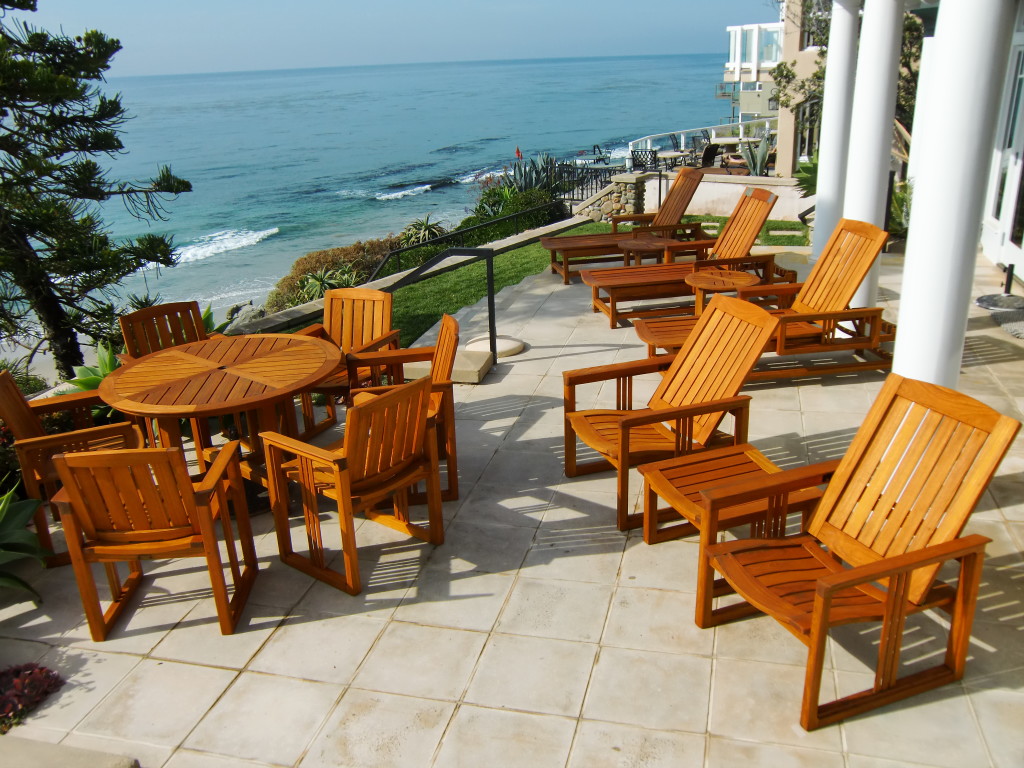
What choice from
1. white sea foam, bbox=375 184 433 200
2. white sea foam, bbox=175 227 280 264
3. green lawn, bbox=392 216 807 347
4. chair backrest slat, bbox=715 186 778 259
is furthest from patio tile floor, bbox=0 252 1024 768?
white sea foam, bbox=375 184 433 200

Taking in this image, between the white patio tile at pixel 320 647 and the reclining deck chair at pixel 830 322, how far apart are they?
11.4ft

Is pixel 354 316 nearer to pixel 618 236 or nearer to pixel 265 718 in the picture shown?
pixel 265 718

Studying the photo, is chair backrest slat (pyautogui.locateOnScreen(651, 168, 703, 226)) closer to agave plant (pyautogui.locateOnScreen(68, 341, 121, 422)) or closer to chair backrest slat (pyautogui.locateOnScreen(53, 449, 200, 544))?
agave plant (pyautogui.locateOnScreen(68, 341, 121, 422))

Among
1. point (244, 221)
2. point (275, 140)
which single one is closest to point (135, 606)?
point (244, 221)

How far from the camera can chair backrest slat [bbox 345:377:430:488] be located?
12.9 ft

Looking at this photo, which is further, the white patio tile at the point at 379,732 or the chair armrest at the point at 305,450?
the chair armrest at the point at 305,450

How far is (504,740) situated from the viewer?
3123mm

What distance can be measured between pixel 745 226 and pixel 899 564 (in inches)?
252

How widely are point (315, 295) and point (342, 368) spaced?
295 inches

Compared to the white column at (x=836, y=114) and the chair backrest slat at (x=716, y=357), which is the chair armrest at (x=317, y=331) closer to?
the chair backrest slat at (x=716, y=357)

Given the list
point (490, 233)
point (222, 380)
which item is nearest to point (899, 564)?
point (222, 380)

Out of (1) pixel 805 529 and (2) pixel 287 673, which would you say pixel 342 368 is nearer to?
(2) pixel 287 673

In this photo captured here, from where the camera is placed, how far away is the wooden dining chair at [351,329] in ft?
19.6

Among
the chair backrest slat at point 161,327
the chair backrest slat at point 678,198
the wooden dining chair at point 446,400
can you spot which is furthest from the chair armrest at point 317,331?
the chair backrest slat at point 678,198
